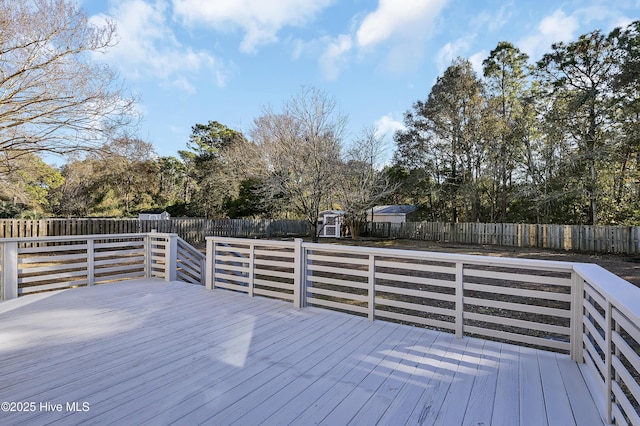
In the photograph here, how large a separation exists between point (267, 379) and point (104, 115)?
8.73m

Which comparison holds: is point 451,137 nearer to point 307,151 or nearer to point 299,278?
point 307,151

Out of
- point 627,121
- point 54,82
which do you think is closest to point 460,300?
point 54,82

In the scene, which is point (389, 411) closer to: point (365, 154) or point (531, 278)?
point (531, 278)

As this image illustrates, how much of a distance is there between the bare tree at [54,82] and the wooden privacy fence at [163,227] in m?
2.94

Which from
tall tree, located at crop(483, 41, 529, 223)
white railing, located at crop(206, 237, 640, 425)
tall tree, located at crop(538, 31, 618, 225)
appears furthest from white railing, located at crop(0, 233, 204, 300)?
tall tree, located at crop(483, 41, 529, 223)

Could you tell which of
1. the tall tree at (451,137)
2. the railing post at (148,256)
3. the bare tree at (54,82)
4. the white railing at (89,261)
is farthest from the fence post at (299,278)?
the tall tree at (451,137)

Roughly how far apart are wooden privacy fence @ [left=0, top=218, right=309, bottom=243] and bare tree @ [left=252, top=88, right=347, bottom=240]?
4.61 meters

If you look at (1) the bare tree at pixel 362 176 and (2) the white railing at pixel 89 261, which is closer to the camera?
(2) the white railing at pixel 89 261

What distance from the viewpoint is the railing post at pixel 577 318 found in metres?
2.36

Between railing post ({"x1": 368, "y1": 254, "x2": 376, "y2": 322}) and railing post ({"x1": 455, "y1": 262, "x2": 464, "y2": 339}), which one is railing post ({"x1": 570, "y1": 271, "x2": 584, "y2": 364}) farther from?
railing post ({"x1": 368, "y1": 254, "x2": 376, "y2": 322})

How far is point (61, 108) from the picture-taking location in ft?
24.5

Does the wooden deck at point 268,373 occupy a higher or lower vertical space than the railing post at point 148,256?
lower

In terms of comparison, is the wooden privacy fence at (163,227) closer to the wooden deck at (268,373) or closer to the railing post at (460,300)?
the wooden deck at (268,373)

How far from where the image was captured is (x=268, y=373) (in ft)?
7.27
